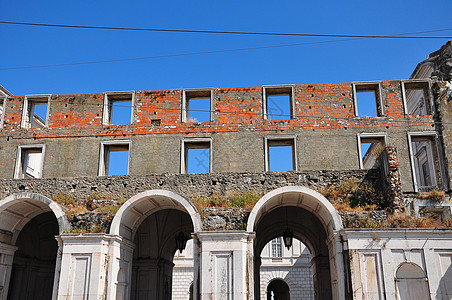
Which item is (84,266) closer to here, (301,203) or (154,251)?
(154,251)

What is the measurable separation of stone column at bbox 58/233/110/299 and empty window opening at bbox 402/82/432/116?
1460 centimetres

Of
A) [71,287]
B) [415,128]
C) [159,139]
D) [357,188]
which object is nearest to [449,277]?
[357,188]

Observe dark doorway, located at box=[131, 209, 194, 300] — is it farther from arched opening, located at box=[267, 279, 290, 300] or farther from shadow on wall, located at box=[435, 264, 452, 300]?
arched opening, located at box=[267, 279, 290, 300]

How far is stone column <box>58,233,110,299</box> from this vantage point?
13.5m

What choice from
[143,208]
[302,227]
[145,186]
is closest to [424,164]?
[302,227]

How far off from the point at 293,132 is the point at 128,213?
28.1ft

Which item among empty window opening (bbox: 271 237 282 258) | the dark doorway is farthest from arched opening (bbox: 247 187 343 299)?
empty window opening (bbox: 271 237 282 258)

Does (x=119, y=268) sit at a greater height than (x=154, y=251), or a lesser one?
lesser

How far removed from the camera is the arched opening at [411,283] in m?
12.8

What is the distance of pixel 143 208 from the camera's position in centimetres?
1570

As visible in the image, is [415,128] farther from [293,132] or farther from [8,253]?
[8,253]

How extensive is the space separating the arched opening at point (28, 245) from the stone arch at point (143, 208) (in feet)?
8.77

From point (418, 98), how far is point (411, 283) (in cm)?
1640

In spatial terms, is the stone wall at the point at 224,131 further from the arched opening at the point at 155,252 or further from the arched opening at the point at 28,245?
the arched opening at the point at 28,245
